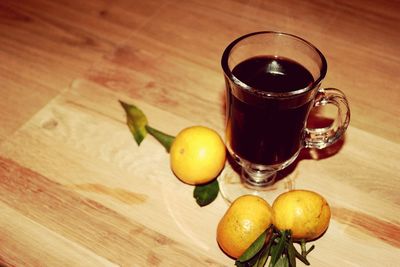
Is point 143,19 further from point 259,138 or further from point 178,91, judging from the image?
point 259,138

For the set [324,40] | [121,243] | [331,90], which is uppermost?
[331,90]

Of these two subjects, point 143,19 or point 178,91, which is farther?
point 143,19

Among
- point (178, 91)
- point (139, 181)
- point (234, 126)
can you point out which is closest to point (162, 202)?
point (139, 181)

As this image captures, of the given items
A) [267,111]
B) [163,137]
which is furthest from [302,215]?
[163,137]

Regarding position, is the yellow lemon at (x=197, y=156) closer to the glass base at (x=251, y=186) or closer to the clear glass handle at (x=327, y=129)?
the glass base at (x=251, y=186)

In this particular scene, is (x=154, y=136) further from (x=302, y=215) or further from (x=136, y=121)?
(x=302, y=215)

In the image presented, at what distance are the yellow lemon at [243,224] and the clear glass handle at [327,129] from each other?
6.5 inches

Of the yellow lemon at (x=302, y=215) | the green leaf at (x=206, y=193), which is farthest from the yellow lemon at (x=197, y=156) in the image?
the yellow lemon at (x=302, y=215)

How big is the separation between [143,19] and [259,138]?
2.02 ft

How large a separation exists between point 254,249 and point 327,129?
288mm

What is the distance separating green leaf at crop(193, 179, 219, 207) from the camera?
768 mm

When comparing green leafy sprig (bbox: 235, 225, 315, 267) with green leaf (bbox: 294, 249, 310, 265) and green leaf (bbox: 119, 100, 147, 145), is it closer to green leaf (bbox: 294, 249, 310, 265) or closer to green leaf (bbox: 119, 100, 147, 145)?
green leaf (bbox: 294, 249, 310, 265)

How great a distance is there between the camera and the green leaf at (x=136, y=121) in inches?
34.4

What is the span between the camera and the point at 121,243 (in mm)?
717
